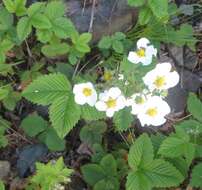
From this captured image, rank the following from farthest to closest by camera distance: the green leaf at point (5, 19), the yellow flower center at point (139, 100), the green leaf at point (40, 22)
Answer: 1. the green leaf at point (5, 19)
2. the green leaf at point (40, 22)
3. the yellow flower center at point (139, 100)

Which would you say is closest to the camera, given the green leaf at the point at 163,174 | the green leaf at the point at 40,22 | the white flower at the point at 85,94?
the white flower at the point at 85,94

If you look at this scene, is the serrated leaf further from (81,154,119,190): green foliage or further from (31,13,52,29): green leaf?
(81,154,119,190): green foliage

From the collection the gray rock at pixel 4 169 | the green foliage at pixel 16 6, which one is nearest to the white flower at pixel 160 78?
the green foliage at pixel 16 6

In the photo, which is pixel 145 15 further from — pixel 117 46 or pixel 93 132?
pixel 93 132

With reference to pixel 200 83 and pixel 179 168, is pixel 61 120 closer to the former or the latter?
pixel 179 168

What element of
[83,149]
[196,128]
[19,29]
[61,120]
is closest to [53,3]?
[19,29]

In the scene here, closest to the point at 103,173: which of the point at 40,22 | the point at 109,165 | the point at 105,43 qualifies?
the point at 109,165

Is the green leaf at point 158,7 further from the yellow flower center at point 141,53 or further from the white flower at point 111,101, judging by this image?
the white flower at point 111,101
